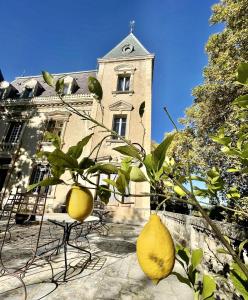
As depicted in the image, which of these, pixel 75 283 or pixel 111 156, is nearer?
pixel 75 283

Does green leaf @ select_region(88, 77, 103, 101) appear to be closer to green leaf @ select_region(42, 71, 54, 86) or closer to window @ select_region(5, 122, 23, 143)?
green leaf @ select_region(42, 71, 54, 86)

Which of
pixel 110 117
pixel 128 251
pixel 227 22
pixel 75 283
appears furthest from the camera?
pixel 110 117

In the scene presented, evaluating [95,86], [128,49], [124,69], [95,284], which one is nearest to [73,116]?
[124,69]

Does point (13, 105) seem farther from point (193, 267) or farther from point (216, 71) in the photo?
point (193, 267)

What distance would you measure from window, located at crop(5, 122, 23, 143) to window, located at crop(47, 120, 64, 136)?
2513 mm

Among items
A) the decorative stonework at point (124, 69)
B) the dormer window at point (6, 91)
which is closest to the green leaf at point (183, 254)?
the decorative stonework at point (124, 69)

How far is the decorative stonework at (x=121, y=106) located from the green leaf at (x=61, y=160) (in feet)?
42.8

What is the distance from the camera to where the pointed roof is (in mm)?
15594

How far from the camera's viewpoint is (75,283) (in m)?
2.57

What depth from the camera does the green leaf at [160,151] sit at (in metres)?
0.49

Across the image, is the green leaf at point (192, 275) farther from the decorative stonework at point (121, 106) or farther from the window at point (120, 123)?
the decorative stonework at point (121, 106)

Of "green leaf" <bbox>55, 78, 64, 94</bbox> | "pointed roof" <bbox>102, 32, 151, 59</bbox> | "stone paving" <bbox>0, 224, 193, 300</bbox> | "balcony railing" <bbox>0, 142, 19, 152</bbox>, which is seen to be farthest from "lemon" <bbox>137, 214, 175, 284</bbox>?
"pointed roof" <bbox>102, 32, 151, 59</bbox>

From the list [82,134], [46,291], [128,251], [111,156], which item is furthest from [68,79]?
[46,291]

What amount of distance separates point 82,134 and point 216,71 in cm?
899
